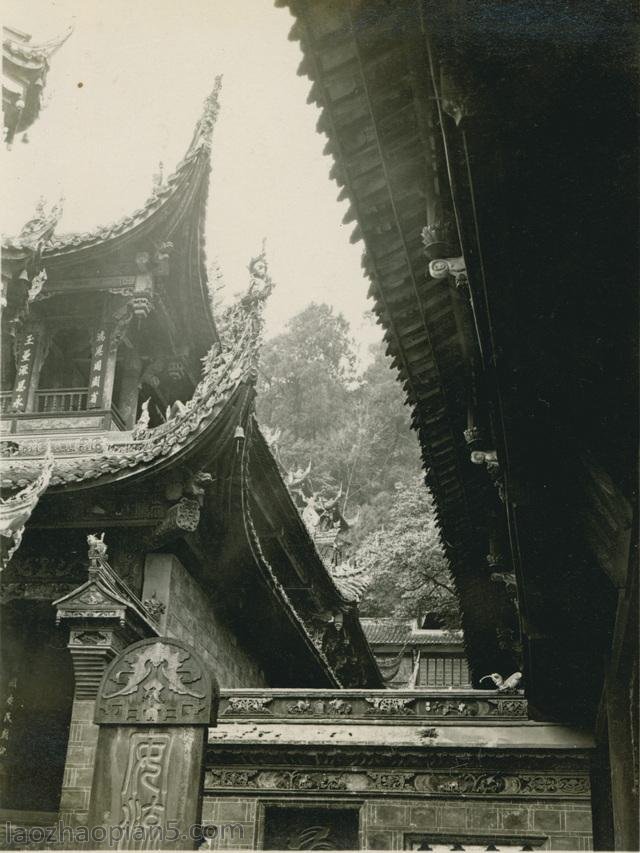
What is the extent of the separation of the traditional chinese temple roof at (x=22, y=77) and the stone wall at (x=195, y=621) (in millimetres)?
5939

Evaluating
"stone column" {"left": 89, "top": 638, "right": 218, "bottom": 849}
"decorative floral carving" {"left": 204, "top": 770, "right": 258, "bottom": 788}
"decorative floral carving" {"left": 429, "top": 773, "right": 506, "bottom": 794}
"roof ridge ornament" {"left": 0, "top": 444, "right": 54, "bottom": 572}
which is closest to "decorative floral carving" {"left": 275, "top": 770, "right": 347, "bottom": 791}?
"decorative floral carving" {"left": 204, "top": 770, "right": 258, "bottom": 788}

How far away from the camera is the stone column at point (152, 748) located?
5.54 m

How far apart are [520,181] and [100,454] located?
7.73 meters

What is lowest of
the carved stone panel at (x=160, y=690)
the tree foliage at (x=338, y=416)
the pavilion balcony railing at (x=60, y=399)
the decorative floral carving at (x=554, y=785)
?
the carved stone panel at (x=160, y=690)

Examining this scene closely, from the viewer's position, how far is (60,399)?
13.0 m

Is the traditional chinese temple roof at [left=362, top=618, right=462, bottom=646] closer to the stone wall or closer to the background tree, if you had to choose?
the background tree

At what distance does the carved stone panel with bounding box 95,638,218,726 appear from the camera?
578cm

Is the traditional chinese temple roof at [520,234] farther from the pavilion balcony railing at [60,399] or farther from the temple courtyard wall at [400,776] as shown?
the pavilion balcony railing at [60,399]

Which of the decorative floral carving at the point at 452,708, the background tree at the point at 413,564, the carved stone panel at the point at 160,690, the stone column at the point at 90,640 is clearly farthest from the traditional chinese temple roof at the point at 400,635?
A: the carved stone panel at the point at 160,690

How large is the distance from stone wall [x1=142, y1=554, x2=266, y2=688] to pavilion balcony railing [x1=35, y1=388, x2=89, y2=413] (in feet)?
8.13

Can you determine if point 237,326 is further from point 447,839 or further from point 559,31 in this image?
point 559,31

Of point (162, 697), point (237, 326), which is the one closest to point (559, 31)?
point (162, 697)

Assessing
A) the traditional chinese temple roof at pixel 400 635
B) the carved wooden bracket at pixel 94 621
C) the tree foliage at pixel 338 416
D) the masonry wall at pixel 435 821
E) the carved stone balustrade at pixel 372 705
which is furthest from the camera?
the tree foliage at pixel 338 416

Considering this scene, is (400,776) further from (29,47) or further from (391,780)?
(29,47)
